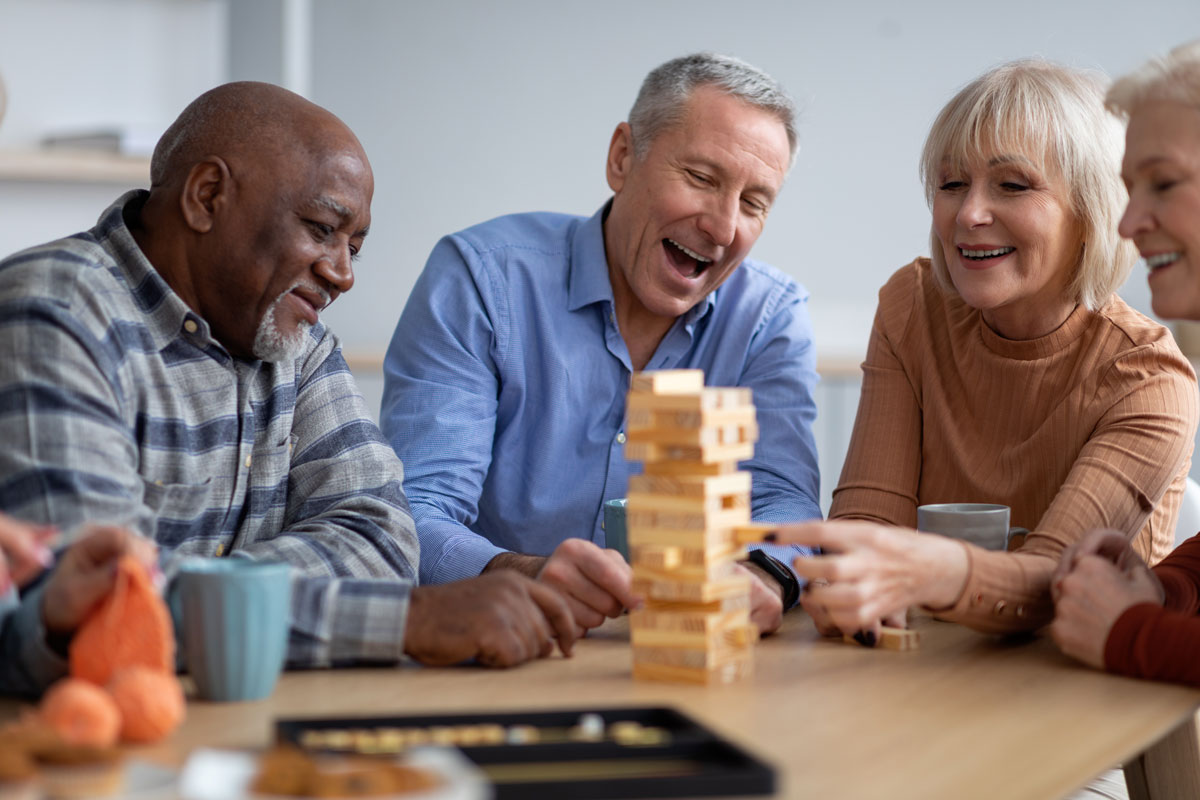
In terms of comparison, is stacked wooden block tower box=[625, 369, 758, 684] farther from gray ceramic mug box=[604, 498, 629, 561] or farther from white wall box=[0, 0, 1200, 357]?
white wall box=[0, 0, 1200, 357]

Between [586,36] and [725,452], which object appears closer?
[725,452]

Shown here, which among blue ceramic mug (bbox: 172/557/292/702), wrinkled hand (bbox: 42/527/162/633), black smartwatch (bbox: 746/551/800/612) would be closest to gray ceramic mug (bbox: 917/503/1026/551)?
black smartwatch (bbox: 746/551/800/612)

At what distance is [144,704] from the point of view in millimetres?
983

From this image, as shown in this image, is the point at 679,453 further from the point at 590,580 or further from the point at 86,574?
the point at 86,574

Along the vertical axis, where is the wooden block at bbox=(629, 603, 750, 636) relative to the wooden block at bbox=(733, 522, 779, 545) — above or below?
below

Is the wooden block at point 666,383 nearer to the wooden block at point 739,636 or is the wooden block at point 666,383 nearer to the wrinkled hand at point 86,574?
the wooden block at point 739,636

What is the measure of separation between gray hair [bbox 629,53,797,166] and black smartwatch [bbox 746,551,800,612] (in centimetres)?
91

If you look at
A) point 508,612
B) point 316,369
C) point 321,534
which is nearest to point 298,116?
point 316,369

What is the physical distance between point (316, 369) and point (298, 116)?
348 mm

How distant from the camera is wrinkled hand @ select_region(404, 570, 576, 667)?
1301 mm

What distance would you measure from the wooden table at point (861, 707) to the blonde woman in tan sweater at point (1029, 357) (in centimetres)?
41

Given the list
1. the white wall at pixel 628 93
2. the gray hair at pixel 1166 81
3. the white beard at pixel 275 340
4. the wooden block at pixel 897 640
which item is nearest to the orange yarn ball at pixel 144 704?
the white beard at pixel 275 340

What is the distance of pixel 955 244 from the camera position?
1.95 meters

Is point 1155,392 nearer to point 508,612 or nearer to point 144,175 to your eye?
point 508,612
